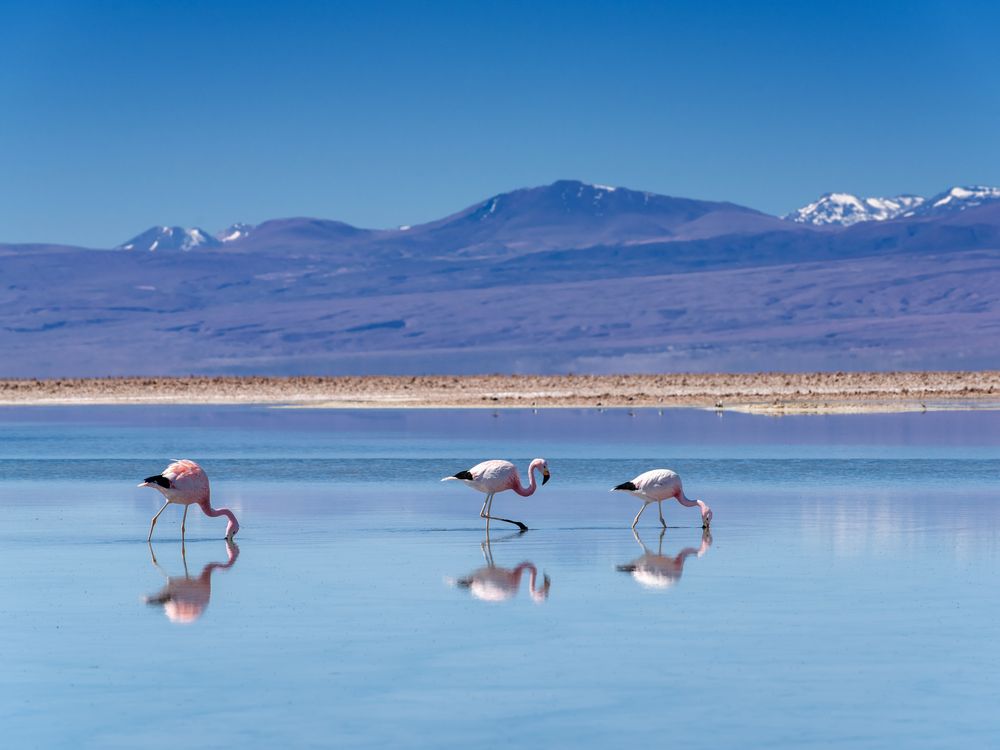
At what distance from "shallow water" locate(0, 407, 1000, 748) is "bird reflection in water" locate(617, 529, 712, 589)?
0.04 metres

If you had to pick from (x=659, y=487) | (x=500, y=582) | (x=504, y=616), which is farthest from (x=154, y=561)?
(x=659, y=487)

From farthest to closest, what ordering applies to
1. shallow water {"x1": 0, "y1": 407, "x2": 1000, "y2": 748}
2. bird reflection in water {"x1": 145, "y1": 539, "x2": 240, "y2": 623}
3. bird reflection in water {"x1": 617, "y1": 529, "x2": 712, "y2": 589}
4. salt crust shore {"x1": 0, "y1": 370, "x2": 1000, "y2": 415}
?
1. salt crust shore {"x1": 0, "y1": 370, "x2": 1000, "y2": 415}
2. bird reflection in water {"x1": 617, "y1": 529, "x2": 712, "y2": 589}
3. bird reflection in water {"x1": 145, "y1": 539, "x2": 240, "y2": 623}
4. shallow water {"x1": 0, "y1": 407, "x2": 1000, "y2": 748}

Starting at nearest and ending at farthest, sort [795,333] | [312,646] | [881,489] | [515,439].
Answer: [312,646] < [881,489] < [515,439] < [795,333]

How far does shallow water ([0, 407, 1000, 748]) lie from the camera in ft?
28.1

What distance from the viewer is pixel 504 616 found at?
11.4 m

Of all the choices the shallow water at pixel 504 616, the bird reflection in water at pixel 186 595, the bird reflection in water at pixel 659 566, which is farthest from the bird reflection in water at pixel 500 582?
Result: the bird reflection in water at pixel 186 595

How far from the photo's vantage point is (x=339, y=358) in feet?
611

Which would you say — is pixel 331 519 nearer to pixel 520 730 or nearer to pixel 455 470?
pixel 455 470

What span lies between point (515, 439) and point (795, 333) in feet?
501

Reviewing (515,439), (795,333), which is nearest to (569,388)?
(515,439)

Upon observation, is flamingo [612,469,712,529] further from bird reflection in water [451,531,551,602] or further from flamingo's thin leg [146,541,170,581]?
flamingo's thin leg [146,541,170,581]

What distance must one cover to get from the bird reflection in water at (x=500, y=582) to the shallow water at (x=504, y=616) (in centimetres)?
5

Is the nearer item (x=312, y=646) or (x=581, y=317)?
(x=312, y=646)

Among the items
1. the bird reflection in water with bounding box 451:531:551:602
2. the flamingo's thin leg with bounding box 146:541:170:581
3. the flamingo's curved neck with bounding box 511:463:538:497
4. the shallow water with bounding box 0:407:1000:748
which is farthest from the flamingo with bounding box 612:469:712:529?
the flamingo's thin leg with bounding box 146:541:170:581
